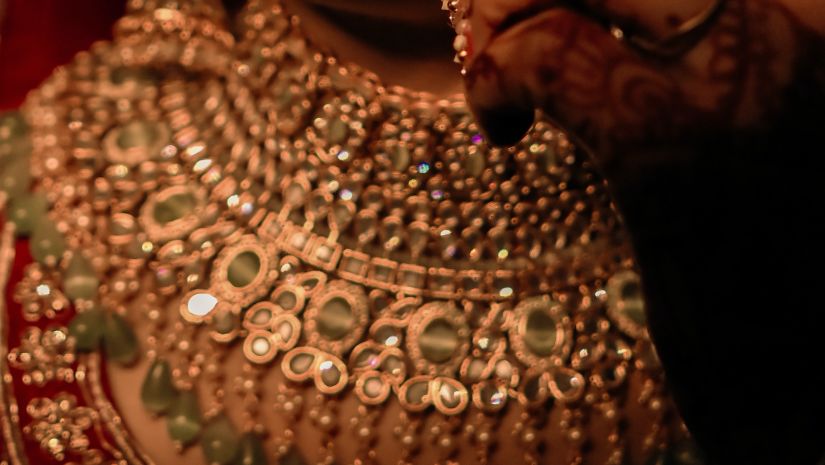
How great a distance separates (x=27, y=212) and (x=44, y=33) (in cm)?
23

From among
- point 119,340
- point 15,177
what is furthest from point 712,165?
point 15,177

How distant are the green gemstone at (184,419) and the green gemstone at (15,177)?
0.19 meters

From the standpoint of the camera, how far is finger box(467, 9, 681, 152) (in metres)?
0.35

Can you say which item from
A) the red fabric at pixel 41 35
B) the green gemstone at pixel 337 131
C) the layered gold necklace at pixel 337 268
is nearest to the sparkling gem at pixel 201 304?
the layered gold necklace at pixel 337 268

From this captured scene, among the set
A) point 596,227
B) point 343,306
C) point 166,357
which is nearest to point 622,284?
point 596,227

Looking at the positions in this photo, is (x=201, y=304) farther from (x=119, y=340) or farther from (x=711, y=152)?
(x=711, y=152)

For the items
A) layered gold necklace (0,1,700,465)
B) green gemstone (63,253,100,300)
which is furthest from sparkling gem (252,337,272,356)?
green gemstone (63,253,100,300)

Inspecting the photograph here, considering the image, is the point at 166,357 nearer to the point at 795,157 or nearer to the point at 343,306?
the point at 343,306

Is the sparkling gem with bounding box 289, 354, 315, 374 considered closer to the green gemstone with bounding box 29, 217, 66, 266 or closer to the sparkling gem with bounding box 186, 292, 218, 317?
the sparkling gem with bounding box 186, 292, 218, 317

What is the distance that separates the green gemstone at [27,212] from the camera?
665 millimetres

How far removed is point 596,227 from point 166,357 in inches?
9.9

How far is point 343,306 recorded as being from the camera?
60cm

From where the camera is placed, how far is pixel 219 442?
577mm

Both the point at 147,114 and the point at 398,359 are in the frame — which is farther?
the point at 147,114
